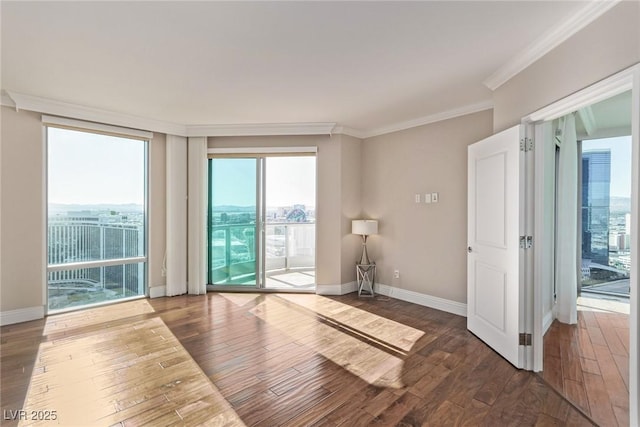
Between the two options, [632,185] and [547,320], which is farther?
[547,320]

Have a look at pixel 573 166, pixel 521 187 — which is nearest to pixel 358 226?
pixel 521 187

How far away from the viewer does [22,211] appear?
3.61m

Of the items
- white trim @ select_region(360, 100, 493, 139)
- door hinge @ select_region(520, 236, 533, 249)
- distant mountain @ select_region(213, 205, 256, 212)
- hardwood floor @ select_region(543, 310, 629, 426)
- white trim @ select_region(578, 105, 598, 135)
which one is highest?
white trim @ select_region(360, 100, 493, 139)

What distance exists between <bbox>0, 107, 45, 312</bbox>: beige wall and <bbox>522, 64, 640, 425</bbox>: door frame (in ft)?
17.3

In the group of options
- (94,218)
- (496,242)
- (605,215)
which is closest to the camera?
(496,242)

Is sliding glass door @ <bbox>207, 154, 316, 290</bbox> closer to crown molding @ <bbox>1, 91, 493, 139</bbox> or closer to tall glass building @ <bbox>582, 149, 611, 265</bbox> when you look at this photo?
crown molding @ <bbox>1, 91, 493, 139</bbox>

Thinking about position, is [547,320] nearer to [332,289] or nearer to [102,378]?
[332,289]

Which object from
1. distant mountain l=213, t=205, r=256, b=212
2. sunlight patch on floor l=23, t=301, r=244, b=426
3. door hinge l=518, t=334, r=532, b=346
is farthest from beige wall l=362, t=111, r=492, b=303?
sunlight patch on floor l=23, t=301, r=244, b=426

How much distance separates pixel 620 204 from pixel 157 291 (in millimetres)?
6905

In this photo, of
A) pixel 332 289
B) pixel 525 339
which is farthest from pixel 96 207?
pixel 525 339

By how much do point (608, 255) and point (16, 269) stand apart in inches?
312

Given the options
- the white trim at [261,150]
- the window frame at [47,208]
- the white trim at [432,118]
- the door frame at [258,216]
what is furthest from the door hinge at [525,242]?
the window frame at [47,208]

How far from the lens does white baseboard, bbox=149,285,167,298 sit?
4617 millimetres

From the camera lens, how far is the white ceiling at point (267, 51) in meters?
1.98
